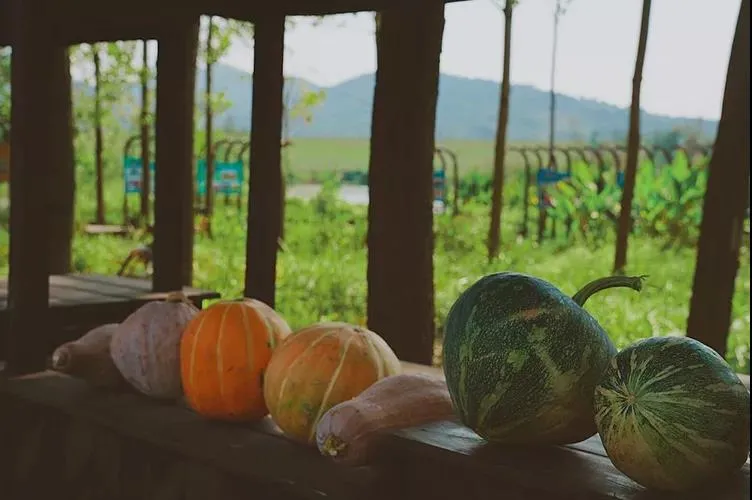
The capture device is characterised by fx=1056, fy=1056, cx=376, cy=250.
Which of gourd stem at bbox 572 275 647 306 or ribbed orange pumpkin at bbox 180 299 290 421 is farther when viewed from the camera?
ribbed orange pumpkin at bbox 180 299 290 421

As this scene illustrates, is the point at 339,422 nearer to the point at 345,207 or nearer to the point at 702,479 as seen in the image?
the point at 702,479

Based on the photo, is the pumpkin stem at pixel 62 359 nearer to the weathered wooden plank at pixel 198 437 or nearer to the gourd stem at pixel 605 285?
the weathered wooden plank at pixel 198 437

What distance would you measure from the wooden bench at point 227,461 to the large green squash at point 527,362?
2.4 inches

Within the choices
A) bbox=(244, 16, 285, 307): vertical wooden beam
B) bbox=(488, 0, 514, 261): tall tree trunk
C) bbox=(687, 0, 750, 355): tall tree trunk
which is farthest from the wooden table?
bbox=(488, 0, 514, 261): tall tree trunk

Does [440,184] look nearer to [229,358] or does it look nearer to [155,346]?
[155,346]

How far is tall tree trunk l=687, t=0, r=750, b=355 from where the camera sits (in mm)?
4949

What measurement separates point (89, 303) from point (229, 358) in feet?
7.31

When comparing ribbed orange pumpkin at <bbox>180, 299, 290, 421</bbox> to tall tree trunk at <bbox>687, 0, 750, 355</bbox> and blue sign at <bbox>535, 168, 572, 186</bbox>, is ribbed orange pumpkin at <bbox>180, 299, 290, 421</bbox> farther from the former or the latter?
blue sign at <bbox>535, 168, 572, 186</bbox>

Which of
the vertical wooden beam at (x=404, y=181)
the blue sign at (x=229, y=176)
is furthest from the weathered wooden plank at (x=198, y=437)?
the blue sign at (x=229, y=176)

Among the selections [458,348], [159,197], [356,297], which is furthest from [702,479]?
[356,297]

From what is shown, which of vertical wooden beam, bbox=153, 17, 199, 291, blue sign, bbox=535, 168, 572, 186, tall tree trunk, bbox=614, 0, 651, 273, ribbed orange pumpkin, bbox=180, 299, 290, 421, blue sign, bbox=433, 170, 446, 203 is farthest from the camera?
blue sign, bbox=433, 170, 446, 203

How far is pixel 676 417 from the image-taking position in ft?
5.57

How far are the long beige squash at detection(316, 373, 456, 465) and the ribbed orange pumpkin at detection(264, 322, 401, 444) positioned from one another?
90 mm

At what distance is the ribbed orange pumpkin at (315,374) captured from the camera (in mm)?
2338
